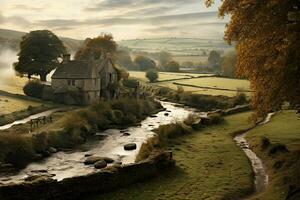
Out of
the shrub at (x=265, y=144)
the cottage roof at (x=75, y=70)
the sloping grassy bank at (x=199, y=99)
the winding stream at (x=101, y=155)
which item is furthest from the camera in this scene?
the sloping grassy bank at (x=199, y=99)

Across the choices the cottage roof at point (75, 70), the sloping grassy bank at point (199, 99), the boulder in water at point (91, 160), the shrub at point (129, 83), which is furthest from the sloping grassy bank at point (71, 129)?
the shrub at point (129, 83)

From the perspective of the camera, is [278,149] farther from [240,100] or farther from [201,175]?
[240,100]

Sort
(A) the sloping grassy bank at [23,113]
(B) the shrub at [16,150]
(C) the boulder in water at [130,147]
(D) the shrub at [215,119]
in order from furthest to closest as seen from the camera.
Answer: (D) the shrub at [215,119]
(A) the sloping grassy bank at [23,113]
(C) the boulder in water at [130,147]
(B) the shrub at [16,150]

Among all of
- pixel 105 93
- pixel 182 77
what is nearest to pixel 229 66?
pixel 182 77

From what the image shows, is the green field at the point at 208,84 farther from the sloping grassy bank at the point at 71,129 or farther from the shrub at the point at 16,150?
the shrub at the point at 16,150

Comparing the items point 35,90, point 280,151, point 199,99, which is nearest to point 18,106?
point 35,90

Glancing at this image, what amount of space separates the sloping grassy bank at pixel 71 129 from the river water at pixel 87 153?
4.43 ft

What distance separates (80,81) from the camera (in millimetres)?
74812

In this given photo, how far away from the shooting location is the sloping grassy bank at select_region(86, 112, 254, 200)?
26.1m

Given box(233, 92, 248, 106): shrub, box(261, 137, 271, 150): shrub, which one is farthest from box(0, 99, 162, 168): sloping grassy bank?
box(261, 137, 271, 150): shrub

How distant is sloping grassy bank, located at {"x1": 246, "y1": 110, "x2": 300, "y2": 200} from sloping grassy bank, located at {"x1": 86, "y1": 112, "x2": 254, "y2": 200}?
1.66 metres

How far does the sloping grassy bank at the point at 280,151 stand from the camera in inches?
994

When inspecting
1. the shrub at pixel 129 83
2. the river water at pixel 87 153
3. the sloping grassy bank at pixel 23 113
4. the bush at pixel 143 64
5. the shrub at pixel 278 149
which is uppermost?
the bush at pixel 143 64

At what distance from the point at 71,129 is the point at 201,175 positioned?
22648 millimetres
